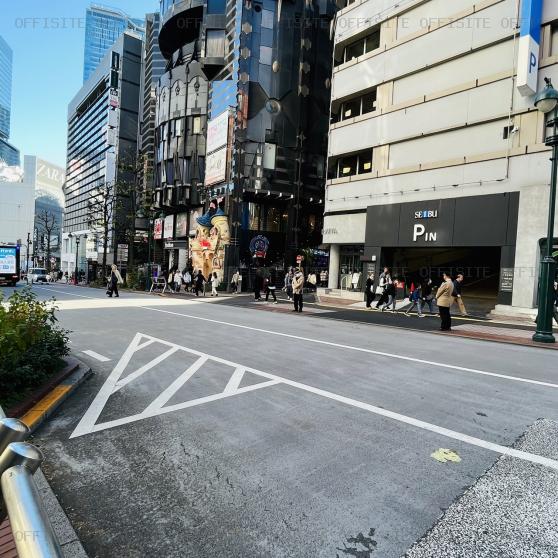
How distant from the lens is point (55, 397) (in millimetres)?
4973

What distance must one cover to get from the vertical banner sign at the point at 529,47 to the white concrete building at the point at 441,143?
57mm

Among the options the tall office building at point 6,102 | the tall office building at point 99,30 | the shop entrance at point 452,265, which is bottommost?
the shop entrance at point 452,265

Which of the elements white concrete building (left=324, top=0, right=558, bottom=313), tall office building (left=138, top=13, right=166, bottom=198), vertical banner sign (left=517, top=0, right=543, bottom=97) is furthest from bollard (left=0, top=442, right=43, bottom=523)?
tall office building (left=138, top=13, right=166, bottom=198)

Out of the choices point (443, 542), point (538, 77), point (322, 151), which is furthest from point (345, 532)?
point (322, 151)

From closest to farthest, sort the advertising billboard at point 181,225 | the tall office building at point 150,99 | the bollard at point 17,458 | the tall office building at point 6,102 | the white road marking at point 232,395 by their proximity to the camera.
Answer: the bollard at point 17,458, the white road marking at point 232,395, the advertising billboard at point 181,225, the tall office building at point 150,99, the tall office building at point 6,102

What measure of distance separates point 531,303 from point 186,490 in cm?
1750

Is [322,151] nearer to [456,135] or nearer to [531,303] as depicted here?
[456,135]

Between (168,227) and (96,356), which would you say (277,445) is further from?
(168,227)

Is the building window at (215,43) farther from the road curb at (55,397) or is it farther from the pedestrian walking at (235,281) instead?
the road curb at (55,397)

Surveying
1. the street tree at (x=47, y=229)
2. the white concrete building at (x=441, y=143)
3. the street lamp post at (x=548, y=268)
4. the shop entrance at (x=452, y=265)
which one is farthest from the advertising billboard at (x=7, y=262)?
the street lamp post at (x=548, y=268)

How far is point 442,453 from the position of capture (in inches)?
148

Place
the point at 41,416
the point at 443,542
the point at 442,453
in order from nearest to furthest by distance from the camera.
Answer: the point at 443,542, the point at 442,453, the point at 41,416

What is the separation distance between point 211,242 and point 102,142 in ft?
217

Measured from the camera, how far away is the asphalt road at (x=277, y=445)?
2668mm
